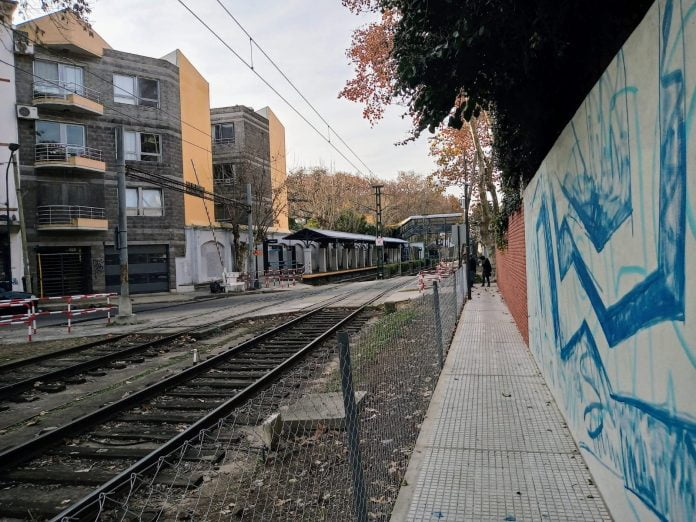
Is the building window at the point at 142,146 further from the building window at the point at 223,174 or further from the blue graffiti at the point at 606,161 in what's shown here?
the blue graffiti at the point at 606,161

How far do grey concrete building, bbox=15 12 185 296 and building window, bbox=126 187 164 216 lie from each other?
0.06 m

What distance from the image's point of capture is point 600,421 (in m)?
3.60

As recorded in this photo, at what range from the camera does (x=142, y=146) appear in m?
32.1

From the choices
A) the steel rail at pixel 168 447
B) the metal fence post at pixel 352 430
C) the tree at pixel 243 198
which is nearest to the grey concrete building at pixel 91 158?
the tree at pixel 243 198

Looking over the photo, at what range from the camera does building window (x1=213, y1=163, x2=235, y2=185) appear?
38.3 m

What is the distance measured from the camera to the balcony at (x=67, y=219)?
28438 millimetres

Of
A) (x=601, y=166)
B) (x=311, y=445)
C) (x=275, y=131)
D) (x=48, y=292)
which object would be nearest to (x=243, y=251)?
(x=48, y=292)

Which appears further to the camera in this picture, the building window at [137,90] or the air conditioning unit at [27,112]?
the building window at [137,90]

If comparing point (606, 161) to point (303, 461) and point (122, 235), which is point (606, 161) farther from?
point (122, 235)

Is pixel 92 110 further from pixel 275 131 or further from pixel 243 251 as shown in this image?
pixel 275 131

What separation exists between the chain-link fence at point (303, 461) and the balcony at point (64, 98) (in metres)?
27.0

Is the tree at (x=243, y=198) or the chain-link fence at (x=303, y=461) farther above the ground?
the tree at (x=243, y=198)

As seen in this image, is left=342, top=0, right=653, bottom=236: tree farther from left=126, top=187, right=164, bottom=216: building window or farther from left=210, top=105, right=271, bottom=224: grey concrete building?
left=210, top=105, right=271, bottom=224: grey concrete building

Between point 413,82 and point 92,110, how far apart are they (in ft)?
96.6
